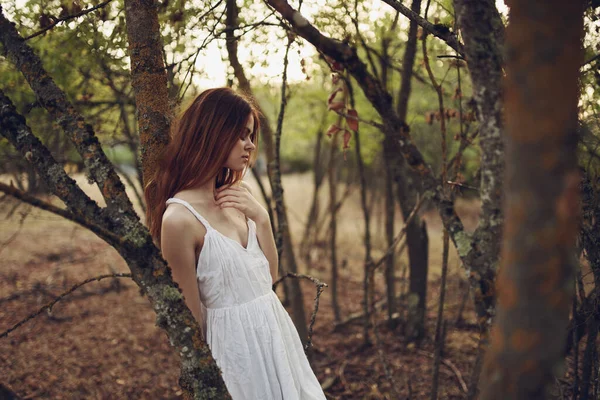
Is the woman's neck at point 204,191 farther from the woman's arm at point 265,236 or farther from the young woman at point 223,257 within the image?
the woman's arm at point 265,236

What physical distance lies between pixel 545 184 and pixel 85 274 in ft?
26.2

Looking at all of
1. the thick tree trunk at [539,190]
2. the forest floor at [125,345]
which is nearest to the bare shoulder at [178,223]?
the thick tree trunk at [539,190]

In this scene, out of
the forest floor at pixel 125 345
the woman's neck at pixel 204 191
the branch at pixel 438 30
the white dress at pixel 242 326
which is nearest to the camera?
the branch at pixel 438 30

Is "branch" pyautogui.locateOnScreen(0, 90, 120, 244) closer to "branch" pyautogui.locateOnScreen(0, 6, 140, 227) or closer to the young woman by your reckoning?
"branch" pyautogui.locateOnScreen(0, 6, 140, 227)

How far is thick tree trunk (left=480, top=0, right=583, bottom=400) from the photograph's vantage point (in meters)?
0.78

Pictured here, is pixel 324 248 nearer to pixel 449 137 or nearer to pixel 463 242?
pixel 449 137

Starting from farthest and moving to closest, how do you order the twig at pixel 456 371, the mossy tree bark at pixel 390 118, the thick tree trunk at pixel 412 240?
1. the thick tree trunk at pixel 412 240
2. the twig at pixel 456 371
3. the mossy tree bark at pixel 390 118

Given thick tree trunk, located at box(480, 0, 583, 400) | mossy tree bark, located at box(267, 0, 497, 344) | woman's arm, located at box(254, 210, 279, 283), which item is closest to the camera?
thick tree trunk, located at box(480, 0, 583, 400)

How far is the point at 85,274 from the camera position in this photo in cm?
762

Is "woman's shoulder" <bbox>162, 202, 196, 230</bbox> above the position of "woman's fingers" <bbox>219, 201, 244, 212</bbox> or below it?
below

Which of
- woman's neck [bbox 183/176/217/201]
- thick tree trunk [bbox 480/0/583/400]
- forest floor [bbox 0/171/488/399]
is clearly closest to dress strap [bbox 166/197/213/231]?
woman's neck [bbox 183/176/217/201]

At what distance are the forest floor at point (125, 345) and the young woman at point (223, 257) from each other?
4.48 ft

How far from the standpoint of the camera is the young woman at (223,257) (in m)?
1.98

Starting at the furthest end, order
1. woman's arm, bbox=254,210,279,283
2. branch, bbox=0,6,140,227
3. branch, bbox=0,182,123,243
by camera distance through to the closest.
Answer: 1. woman's arm, bbox=254,210,279,283
2. branch, bbox=0,6,140,227
3. branch, bbox=0,182,123,243
